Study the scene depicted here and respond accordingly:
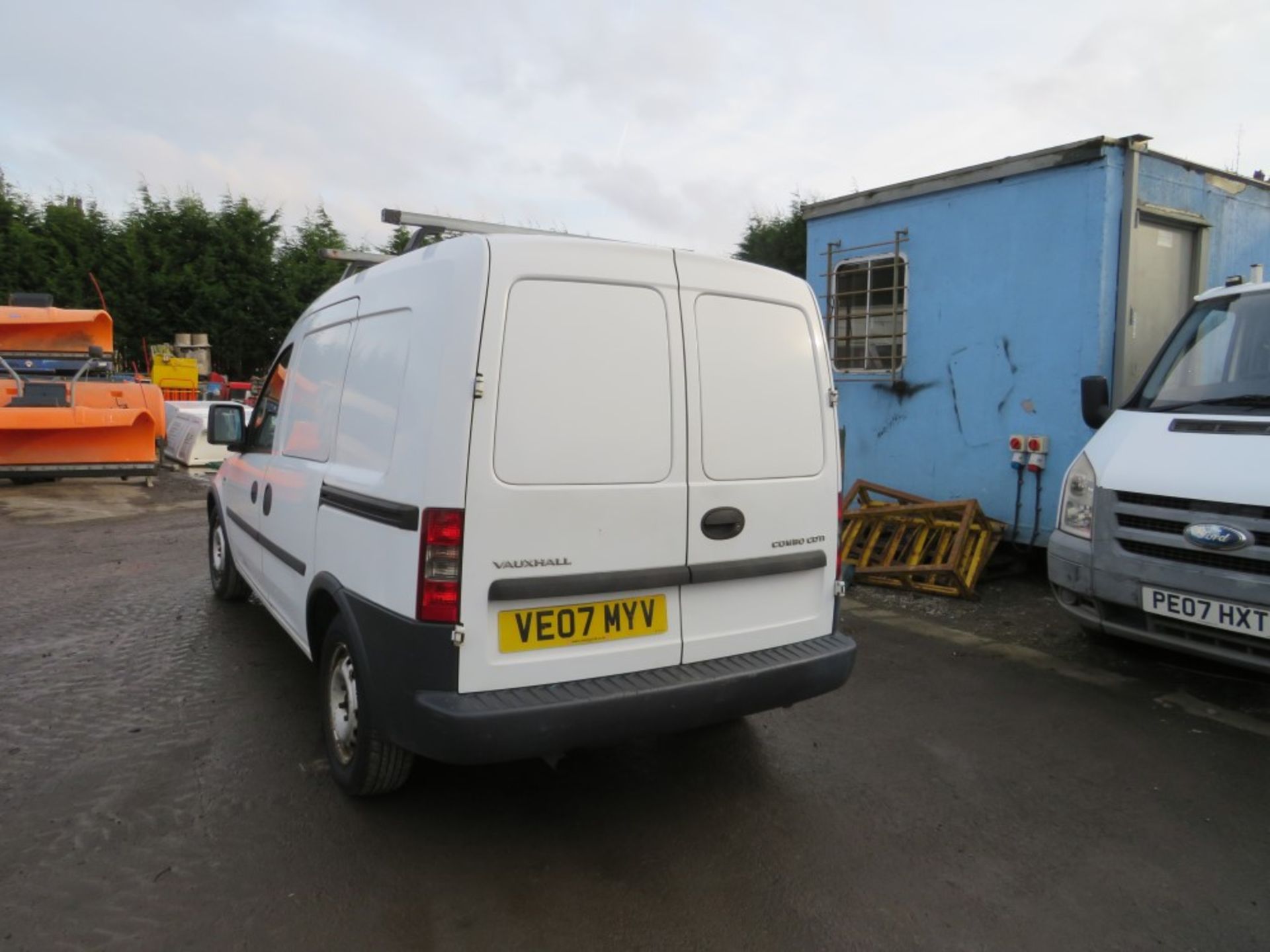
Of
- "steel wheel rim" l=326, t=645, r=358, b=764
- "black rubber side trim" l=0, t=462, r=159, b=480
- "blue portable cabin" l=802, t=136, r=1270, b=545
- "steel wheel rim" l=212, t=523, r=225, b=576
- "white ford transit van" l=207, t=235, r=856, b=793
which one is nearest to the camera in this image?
"white ford transit van" l=207, t=235, r=856, b=793

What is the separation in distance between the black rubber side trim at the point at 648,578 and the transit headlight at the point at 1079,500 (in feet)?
6.79

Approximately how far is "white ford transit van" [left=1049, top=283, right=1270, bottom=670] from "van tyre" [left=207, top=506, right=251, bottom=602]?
508cm

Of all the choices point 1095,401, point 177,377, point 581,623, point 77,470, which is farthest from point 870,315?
point 177,377

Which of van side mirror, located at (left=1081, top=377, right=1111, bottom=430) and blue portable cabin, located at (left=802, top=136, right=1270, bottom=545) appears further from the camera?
blue portable cabin, located at (left=802, top=136, right=1270, bottom=545)

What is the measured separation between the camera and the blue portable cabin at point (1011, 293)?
6.03 metres

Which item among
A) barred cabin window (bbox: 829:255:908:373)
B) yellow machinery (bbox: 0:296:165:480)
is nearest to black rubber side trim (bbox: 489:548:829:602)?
barred cabin window (bbox: 829:255:908:373)

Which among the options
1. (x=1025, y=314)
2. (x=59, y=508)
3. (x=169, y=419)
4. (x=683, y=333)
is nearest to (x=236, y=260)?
(x=169, y=419)

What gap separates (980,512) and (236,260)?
22.0 meters

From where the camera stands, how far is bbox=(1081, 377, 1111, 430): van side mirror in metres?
5.16

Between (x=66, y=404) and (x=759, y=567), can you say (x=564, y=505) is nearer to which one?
(x=759, y=567)

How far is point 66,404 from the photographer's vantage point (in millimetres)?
11227

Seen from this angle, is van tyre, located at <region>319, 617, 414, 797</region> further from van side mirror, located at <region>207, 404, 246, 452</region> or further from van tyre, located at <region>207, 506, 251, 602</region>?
van tyre, located at <region>207, 506, 251, 602</region>

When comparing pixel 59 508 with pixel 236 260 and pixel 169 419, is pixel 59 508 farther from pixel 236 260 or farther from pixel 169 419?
pixel 236 260

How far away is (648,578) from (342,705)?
136 cm
